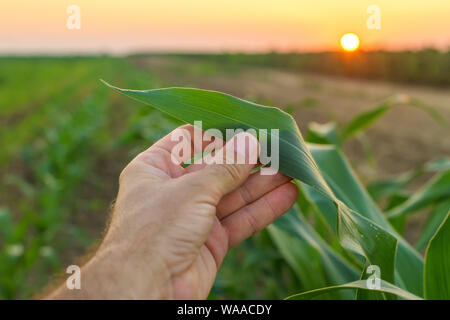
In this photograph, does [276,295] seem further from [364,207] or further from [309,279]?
[364,207]

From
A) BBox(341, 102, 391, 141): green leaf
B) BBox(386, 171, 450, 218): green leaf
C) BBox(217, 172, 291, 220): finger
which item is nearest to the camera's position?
BBox(217, 172, 291, 220): finger

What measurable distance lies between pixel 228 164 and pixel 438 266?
1.30ft

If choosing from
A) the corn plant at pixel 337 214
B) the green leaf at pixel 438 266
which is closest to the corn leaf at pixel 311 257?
the corn plant at pixel 337 214

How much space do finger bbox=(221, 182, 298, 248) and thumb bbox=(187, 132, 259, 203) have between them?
0.17 meters

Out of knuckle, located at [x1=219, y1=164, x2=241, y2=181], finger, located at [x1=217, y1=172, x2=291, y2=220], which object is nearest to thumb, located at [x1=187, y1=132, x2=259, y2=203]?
knuckle, located at [x1=219, y1=164, x2=241, y2=181]

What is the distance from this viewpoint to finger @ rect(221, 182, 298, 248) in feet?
3.13

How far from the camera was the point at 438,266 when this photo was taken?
816mm

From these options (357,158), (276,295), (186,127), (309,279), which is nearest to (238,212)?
(186,127)

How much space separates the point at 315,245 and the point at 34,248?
5.08 feet

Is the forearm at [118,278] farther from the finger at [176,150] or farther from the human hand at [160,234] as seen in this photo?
the finger at [176,150]

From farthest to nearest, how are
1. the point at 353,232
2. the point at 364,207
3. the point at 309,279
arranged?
the point at 309,279 < the point at 364,207 < the point at 353,232

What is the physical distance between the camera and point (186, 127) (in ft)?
3.13

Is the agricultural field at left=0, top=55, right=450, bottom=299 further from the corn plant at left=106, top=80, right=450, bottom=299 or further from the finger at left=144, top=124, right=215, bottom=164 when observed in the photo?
→ the finger at left=144, top=124, right=215, bottom=164

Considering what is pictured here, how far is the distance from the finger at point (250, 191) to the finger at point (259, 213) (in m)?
0.01
